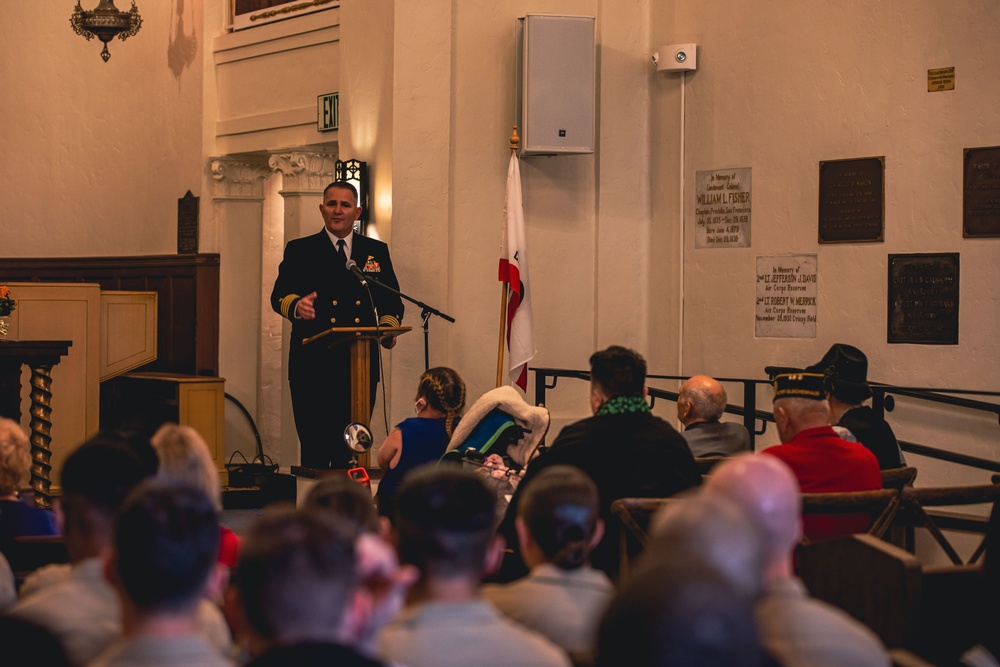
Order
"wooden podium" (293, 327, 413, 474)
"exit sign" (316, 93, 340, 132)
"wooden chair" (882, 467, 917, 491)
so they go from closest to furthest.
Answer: "wooden chair" (882, 467, 917, 491) → "wooden podium" (293, 327, 413, 474) → "exit sign" (316, 93, 340, 132)

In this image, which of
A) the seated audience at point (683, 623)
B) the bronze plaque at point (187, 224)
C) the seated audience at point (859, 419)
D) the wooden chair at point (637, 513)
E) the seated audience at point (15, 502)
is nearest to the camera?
the seated audience at point (683, 623)

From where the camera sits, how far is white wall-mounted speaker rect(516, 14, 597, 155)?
309 inches

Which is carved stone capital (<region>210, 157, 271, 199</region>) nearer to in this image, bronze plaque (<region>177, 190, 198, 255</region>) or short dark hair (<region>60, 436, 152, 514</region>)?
bronze plaque (<region>177, 190, 198, 255</region>)

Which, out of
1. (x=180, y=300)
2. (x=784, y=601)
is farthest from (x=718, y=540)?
(x=180, y=300)

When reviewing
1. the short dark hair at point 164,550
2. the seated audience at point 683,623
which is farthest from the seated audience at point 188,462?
the seated audience at point 683,623

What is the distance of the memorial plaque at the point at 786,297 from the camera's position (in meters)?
7.51

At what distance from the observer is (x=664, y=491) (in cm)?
406

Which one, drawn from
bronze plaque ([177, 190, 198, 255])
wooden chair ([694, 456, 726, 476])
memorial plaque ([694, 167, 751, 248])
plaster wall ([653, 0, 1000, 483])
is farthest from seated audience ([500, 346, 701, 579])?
bronze plaque ([177, 190, 198, 255])

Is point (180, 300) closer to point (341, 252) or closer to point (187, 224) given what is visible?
point (187, 224)

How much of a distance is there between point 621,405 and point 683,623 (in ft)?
8.98

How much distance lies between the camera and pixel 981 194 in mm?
6832

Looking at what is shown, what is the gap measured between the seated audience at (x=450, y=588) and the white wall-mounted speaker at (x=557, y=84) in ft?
18.8

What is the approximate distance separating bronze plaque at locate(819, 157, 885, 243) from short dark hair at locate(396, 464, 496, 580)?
553 cm

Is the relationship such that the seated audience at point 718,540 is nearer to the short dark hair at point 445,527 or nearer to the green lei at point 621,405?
the short dark hair at point 445,527
